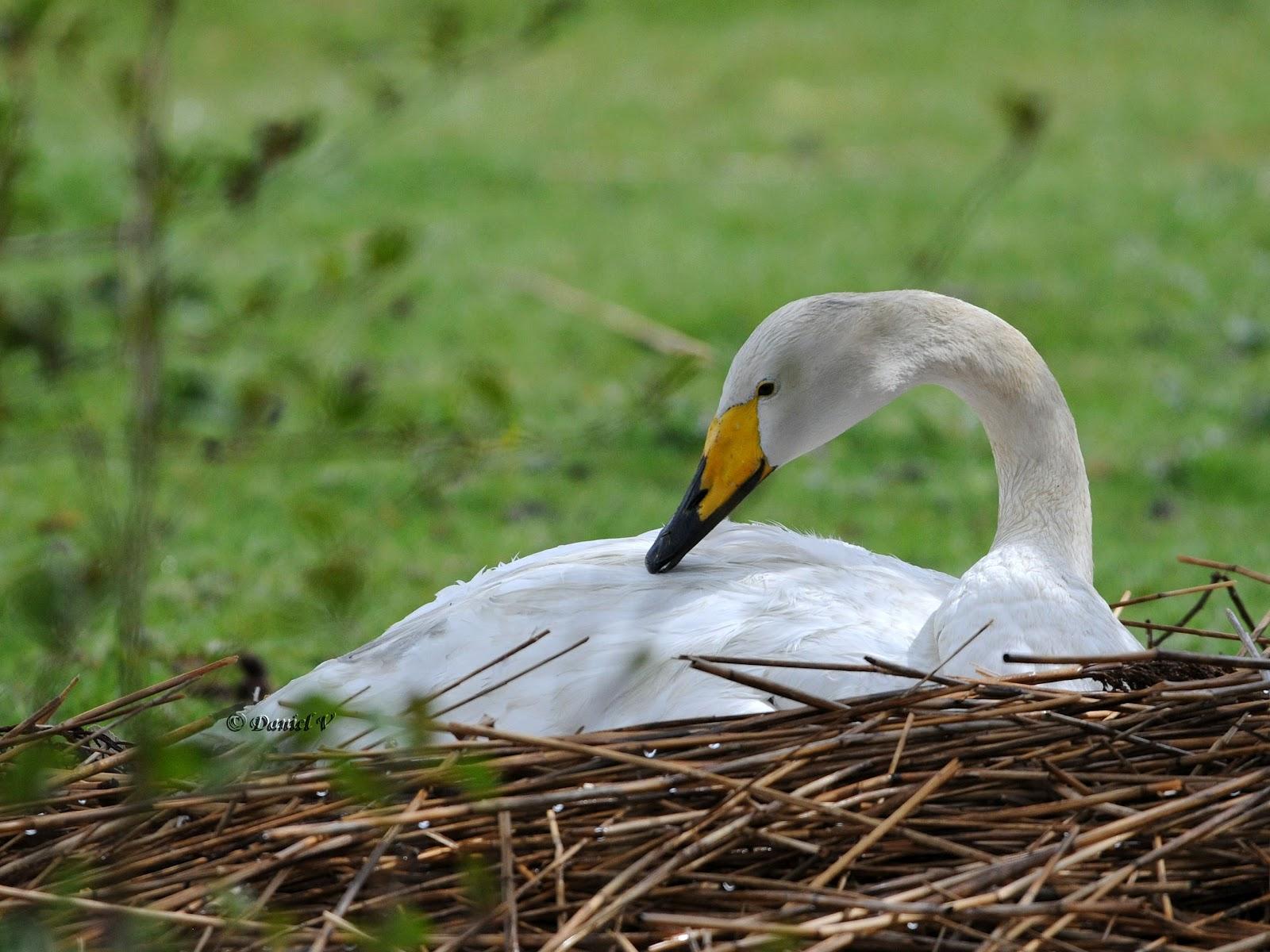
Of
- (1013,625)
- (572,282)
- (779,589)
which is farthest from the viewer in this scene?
(572,282)

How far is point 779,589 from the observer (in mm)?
3012

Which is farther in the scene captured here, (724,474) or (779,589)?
(724,474)

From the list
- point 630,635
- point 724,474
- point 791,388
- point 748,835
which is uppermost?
point 791,388

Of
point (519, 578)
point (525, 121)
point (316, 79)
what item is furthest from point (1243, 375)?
point (316, 79)

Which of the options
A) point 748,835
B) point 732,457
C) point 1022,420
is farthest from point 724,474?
point 748,835

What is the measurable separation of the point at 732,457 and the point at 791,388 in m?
0.20

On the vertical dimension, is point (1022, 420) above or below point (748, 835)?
above

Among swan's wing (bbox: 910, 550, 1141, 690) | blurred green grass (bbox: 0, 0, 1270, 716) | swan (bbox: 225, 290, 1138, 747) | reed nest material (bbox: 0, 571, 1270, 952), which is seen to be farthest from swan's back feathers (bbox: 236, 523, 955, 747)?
blurred green grass (bbox: 0, 0, 1270, 716)

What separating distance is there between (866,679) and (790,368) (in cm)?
79

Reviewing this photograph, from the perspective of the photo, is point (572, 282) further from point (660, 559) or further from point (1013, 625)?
point (1013, 625)

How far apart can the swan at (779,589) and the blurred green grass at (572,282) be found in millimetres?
398

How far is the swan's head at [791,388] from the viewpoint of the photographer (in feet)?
10.4

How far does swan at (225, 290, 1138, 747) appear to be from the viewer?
2.77 meters

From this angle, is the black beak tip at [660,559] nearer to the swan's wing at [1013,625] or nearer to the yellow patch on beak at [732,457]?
the yellow patch on beak at [732,457]
